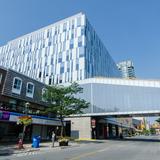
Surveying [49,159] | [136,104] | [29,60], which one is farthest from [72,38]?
[49,159]

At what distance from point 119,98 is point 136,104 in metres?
4.21

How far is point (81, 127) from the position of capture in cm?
4956

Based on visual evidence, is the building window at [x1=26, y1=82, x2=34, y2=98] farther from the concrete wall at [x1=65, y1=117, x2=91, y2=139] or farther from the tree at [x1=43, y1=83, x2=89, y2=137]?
the concrete wall at [x1=65, y1=117, x2=91, y2=139]

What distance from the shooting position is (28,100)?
36844 millimetres

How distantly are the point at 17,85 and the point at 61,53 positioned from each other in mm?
39139

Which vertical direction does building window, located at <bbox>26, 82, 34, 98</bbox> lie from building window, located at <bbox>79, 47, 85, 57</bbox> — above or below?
below

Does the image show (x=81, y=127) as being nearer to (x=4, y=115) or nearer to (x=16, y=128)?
(x=16, y=128)

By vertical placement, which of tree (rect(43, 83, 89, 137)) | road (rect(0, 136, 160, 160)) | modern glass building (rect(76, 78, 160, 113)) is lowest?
road (rect(0, 136, 160, 160))

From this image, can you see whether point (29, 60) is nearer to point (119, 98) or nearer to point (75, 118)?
point (75, 118)

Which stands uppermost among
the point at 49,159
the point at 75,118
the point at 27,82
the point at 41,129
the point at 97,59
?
the point at 97,59

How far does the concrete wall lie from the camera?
4877cm

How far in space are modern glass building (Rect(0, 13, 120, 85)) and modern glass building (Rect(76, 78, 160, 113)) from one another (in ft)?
38.6

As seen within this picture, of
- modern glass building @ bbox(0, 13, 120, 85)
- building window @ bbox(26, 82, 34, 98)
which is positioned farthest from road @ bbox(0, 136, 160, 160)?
modern glass building @ bbox(0, 13, 120, 85)

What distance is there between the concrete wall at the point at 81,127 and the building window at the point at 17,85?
19.7m
